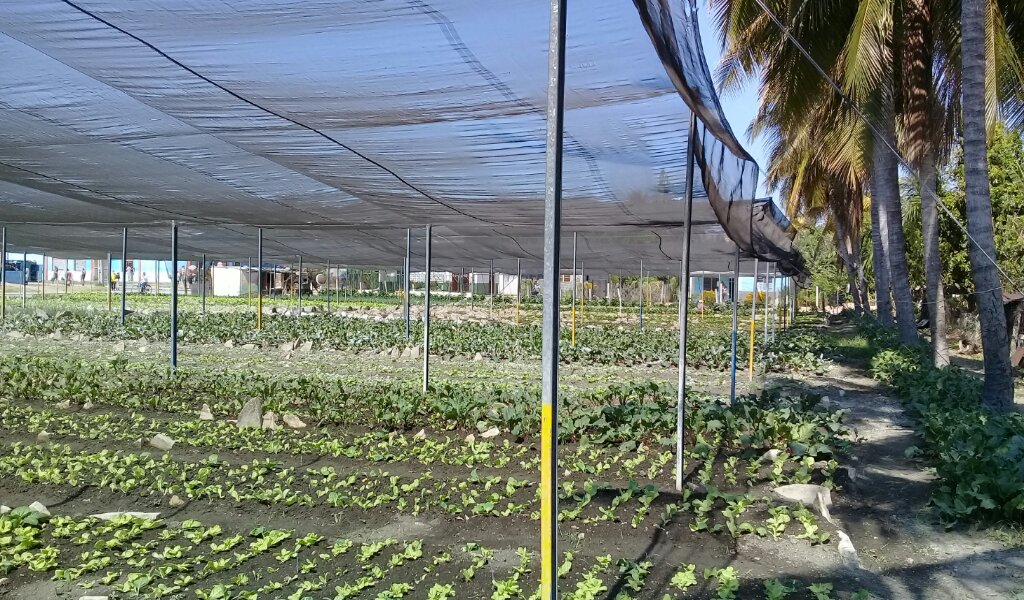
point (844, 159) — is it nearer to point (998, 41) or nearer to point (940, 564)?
point (998, 41)

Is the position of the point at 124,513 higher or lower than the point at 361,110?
lower

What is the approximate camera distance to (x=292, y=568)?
143 inches

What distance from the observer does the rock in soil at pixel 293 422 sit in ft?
22.5

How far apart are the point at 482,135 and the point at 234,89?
1.84 metres

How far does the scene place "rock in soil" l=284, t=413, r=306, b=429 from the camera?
6.86 meters

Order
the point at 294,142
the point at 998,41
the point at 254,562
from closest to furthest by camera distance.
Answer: the point at 254,562 → the point at 294,142 → the point at 998,41

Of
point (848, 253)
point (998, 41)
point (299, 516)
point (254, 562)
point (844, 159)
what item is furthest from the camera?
point (848, 253)

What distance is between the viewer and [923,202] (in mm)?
11516

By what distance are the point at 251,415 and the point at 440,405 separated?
5.96ft

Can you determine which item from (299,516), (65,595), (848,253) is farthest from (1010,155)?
(65,595)

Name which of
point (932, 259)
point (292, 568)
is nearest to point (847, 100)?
point (292, 568)

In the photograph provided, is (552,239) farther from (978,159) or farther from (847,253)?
(847,253)

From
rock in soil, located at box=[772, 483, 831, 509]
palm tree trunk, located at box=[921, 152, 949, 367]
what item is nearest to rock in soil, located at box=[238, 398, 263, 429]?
rock in soil, located at box=[772, 483, 831, 509]

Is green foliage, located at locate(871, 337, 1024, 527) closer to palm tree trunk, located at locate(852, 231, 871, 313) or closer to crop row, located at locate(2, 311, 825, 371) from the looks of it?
crop row, located at locate(2, 311, 825, 371)
